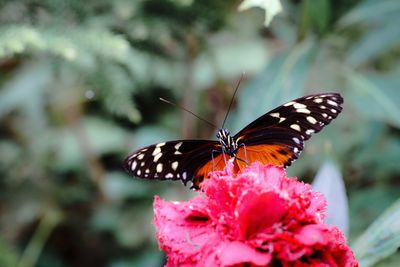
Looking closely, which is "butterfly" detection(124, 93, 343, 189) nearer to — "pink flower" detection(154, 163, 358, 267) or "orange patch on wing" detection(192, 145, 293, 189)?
"orange patch on wing" detection(192, 145, 293, 189)

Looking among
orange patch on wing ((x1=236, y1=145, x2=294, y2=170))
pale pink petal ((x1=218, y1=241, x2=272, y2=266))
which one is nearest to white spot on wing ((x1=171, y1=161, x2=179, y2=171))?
orange patch on wing ((x1=236, y1=145, x2=294, y2=170))

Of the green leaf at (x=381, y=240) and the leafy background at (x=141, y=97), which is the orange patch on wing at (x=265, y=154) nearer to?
the leafy background at (x=141, y=97)

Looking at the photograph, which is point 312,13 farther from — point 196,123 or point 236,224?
point 236,224

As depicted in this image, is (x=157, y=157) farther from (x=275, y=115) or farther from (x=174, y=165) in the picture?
(x=275, y=115)

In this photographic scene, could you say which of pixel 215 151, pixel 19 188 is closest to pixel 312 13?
pixel 215 151

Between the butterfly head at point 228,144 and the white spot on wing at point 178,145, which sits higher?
the butterfly head at point 228,144

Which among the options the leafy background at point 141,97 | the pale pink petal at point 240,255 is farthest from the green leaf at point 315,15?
the pale pink petal at point 240,255

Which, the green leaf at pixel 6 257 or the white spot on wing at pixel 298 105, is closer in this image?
the white spot on wing at pixel 298 105
